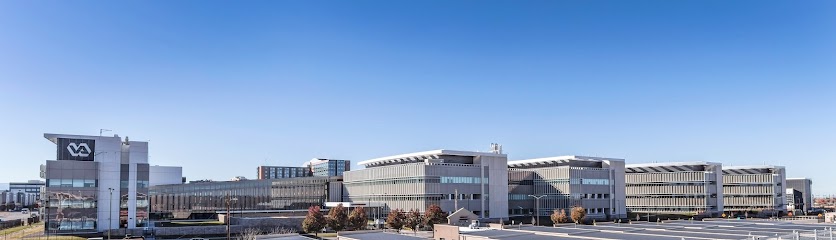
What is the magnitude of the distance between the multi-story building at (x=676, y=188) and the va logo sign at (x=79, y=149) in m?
106

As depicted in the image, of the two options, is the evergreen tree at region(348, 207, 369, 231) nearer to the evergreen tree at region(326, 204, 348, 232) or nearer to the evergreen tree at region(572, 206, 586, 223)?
the evergreen tree at region(326, 204, 348, 232)

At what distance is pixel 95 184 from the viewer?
297 ft

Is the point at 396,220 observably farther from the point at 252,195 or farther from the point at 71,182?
the point at 252,195

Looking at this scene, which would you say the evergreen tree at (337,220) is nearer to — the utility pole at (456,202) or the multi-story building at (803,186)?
the utility pole at (456,202)

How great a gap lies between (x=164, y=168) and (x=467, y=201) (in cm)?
8865

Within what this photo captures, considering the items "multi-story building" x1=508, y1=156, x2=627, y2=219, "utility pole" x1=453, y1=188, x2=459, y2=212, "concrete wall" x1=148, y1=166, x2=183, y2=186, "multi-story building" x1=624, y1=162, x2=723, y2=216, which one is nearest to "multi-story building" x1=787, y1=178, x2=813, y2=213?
"multi-story building" x1=624, y1=162, x2=723, y2=216

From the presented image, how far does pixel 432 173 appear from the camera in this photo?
353 ft

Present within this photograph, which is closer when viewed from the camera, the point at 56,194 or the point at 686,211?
the point at 56,194

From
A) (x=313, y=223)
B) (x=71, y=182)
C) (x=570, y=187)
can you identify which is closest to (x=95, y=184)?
(x=71, y=182)

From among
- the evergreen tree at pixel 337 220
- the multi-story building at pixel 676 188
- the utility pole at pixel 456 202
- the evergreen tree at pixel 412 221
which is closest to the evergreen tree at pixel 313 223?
the evergreen tree at pixel 337 220

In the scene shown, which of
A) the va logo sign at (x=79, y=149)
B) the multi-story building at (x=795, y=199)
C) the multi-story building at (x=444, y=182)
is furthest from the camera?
the multi-story building at (x=795, y=199)

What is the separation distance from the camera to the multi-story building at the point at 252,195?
13788cm

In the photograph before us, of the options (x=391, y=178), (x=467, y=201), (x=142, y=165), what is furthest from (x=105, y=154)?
(x=467, y=201)

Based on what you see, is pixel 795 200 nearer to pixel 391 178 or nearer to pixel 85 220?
pixel 391 178
